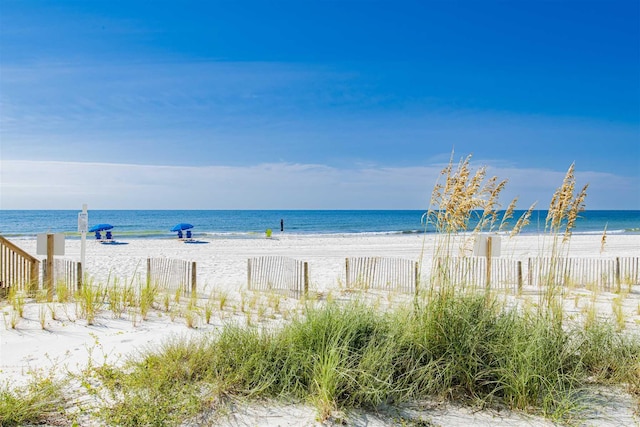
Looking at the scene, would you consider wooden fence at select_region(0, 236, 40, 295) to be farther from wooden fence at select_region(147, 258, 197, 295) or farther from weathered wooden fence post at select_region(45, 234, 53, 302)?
wooden fence at select_region(147, 258, 197, 295)

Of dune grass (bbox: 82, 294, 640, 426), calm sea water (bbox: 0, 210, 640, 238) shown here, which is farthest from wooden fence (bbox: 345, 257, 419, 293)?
calm sea water (bbox: 0, 210, 640, 238)

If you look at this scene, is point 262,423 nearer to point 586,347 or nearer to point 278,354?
point 278,354

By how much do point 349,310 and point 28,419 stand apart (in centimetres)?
273

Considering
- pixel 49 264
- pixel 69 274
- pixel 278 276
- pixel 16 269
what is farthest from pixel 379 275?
pixel 16 269

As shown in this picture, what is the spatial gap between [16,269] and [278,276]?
520cm

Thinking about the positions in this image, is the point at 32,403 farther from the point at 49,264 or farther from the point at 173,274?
the point at 173,274

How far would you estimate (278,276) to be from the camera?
1037 centimetres

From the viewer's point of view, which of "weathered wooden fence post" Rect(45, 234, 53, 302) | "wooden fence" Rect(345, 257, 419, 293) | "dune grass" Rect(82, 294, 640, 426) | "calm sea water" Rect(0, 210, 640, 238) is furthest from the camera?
"calm sea water" Rect(0, 210, 640, 238)

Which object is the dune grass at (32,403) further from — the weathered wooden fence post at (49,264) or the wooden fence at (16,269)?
the wooden fence at (16,269)

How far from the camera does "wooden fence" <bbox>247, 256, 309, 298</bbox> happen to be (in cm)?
1002

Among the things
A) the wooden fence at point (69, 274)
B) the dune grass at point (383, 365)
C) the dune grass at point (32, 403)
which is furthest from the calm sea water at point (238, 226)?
the dune grass at point (32, 403)

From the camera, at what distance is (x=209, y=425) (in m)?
3.37

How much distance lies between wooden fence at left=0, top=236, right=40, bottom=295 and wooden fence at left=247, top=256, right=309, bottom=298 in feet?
A: 14.0

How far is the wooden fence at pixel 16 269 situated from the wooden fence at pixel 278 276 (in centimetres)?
426
